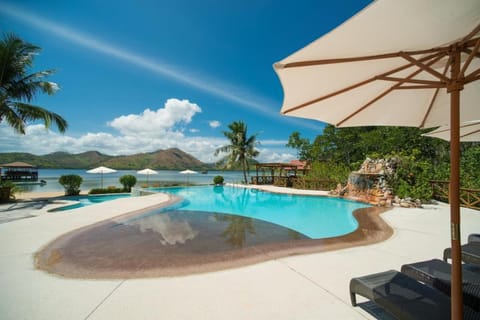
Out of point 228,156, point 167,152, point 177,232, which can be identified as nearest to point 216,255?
point 177,232

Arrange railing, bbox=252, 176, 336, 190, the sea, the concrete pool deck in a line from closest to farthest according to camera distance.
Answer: the concrete pool deck, railing, bbox=252, 176, 336, 190, the sea

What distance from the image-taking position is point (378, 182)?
35.4 ft

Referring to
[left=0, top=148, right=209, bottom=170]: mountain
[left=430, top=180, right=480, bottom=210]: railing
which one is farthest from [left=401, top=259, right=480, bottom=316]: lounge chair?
[left=0, top=148, right=209, bottom=170]: mountain

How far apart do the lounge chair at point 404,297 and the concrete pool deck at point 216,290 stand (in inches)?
13.9

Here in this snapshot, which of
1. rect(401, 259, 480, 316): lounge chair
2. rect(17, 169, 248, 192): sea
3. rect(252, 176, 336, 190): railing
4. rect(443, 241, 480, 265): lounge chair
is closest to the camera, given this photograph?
rect(401, 259, 480, 316): lounge chair

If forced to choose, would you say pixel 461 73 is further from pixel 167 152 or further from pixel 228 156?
pixel 167 152

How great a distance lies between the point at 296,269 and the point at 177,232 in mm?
3695

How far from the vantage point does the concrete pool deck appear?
83.4 inches

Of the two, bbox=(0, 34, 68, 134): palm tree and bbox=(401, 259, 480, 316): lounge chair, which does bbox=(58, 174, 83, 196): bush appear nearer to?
bbox=(0, 34, 68, 134): palm tree

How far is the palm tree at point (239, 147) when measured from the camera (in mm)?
21547

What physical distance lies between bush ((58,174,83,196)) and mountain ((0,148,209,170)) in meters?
64.4

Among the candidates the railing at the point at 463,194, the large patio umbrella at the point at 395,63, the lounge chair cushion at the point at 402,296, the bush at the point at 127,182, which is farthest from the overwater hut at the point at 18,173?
the railing at the point at 463,194

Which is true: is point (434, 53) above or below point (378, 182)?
above

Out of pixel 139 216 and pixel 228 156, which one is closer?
pixel 139 216
